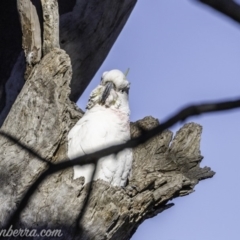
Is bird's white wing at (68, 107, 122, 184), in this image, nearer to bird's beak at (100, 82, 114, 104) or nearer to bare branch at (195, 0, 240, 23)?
bird's beak at (100, 82, 114, 104)

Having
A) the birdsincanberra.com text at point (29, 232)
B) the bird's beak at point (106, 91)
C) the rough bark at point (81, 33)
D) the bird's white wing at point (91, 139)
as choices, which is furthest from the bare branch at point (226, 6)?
the rough bark at point (81, 33)

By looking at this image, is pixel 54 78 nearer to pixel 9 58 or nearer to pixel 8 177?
pixel 8 177

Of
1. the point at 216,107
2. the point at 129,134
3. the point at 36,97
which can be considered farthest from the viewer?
the point at 129,134

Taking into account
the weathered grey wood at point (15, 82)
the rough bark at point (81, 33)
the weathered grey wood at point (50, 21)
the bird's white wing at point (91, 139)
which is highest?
the rough bark at point (81, 33)

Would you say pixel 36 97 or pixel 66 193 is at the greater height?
pixel 36 97

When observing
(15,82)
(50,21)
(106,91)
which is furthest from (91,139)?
(15,82)

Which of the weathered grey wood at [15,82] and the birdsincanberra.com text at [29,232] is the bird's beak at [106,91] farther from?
the birdsincanberra.com text at [29,232]

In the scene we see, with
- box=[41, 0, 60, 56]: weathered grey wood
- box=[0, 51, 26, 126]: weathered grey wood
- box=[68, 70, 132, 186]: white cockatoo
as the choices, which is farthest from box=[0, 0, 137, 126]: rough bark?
box=[41, 0, 60, 56]: weathered grey wood

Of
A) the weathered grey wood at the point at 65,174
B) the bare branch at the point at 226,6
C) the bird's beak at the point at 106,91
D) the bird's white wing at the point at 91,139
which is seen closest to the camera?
the bare branch at the point at 226,6

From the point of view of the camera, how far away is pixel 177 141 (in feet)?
9.46

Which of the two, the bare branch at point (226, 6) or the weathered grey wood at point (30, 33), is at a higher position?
the weathered grey wood at point (30, 33)

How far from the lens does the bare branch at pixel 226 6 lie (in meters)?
0.86

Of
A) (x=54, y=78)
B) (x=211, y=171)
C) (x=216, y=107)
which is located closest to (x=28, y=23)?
(x=54, y=78)

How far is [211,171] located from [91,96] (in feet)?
2.61
